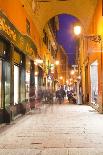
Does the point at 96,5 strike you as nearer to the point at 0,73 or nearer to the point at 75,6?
the point at 75,6

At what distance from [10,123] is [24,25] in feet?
27.1

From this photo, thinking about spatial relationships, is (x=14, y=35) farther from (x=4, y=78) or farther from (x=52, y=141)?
(x=52, y=141)

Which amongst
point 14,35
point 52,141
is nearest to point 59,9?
point 14,35

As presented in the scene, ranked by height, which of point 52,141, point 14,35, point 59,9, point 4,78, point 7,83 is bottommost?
point 52,141

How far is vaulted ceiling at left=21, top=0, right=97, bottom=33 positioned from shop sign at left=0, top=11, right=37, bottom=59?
8.14 feet

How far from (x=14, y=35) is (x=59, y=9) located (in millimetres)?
12509

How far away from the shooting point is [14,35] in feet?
56.6

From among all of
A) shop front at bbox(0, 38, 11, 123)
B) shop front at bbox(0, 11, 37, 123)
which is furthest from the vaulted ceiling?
shop front at bbox(0, 38, 11, 123)

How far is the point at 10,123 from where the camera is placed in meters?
15.0

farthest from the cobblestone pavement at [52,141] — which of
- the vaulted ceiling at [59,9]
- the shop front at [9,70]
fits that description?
the vaulted ceiling at [59,9]

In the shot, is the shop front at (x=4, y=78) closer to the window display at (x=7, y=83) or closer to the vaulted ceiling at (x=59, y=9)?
the window display at (x=7, y=83)

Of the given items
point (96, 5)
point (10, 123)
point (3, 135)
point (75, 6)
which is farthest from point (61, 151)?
point (75, 6)

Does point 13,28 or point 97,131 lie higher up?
point 13,28

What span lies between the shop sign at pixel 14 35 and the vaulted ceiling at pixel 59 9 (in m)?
2.48
